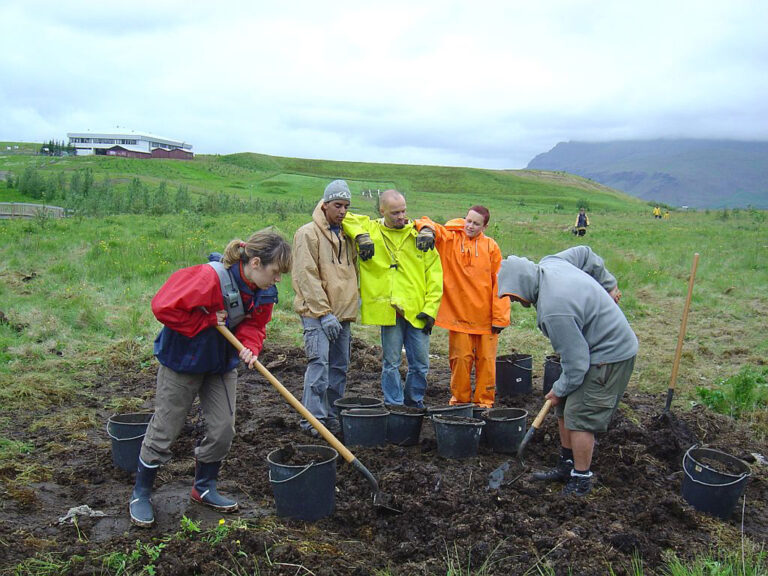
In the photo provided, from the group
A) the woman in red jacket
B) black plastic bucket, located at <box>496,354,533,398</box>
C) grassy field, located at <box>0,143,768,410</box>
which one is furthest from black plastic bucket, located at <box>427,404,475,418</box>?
grassy field, located at <box>0,143,768,410</box>

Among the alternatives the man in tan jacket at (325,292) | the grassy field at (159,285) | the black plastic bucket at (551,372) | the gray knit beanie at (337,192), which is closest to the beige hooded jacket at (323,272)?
the man in tan jacket at (325,292)

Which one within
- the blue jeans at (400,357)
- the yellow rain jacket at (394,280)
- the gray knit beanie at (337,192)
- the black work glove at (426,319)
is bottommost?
the blue jeans at (400,357)

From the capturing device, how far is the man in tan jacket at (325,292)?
206 inches

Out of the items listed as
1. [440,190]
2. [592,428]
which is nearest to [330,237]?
[592,428]

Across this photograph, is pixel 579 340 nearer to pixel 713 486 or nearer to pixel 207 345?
pixel 713 486

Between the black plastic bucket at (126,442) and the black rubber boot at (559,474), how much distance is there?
2887 millimetres

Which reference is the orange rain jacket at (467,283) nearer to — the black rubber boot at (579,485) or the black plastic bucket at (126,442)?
the black rubber boot at (579,485)

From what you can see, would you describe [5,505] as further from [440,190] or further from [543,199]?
[440,190]

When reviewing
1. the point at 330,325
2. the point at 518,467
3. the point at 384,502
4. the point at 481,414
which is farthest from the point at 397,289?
the point at 384,502

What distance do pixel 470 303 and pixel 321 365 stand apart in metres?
1.66

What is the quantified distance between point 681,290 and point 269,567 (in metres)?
12.4

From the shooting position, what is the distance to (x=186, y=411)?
3.88 meters

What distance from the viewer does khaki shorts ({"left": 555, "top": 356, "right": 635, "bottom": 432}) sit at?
13.6ft

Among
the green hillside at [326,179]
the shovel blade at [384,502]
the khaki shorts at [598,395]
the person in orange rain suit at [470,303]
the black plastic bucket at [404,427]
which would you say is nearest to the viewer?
the shovel blade at [384,502]
